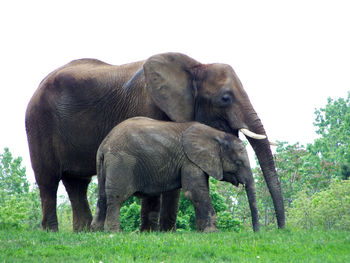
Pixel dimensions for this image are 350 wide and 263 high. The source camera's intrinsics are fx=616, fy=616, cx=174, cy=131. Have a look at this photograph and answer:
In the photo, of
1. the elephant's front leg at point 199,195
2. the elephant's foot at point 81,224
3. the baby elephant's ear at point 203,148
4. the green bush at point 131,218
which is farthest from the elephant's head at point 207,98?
the green bush at point 131,218

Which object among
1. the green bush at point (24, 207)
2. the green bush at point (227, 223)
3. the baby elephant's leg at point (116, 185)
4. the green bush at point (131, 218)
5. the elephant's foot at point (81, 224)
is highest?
the baby elephant's leg at point (116, 185)

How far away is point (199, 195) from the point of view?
508 inches

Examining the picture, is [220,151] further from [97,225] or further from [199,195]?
[97,225]

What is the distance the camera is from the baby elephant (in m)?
13.0

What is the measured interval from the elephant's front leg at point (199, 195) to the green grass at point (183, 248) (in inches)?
25.6

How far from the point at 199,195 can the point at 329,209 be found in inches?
1262

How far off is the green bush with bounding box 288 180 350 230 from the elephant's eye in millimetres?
29761

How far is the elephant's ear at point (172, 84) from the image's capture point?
14.4 metres

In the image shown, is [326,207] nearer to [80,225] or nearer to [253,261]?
[80,225]

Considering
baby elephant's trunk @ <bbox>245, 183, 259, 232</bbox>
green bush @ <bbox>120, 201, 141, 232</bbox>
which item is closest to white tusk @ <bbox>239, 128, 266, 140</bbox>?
baby elephant's trunk @ <bbox>245, 183, 259, 232</bbox>

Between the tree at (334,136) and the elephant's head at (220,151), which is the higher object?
the elephant's head at (220,151)

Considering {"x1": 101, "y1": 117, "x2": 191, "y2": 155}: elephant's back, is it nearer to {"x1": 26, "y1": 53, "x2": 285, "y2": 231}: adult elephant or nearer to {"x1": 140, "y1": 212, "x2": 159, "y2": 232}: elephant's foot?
{"x1": 26, "y1": 53, "x2": 285, "y2": 231}: adult elephant

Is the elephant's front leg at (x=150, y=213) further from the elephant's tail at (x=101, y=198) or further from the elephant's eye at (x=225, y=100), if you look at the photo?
the elephant's eye at (x=225, y=100)

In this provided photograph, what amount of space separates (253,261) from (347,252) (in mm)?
1876
